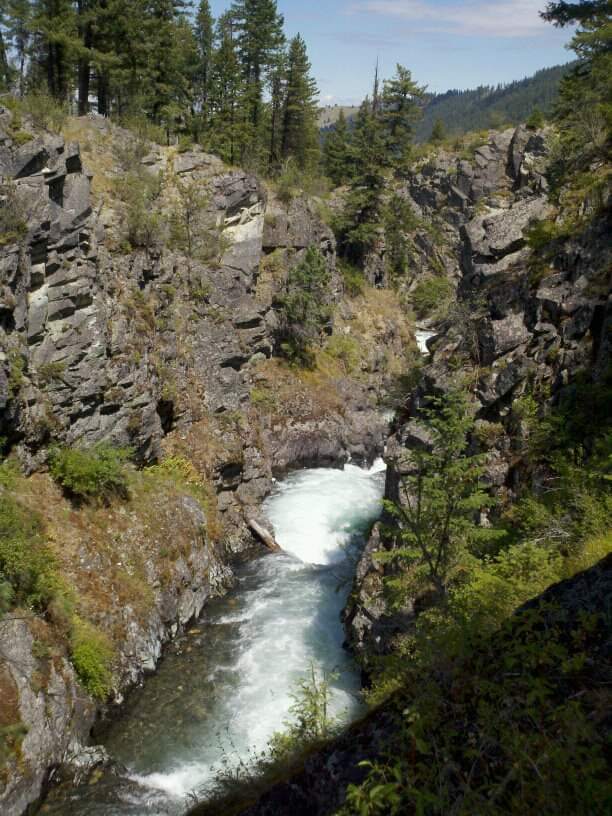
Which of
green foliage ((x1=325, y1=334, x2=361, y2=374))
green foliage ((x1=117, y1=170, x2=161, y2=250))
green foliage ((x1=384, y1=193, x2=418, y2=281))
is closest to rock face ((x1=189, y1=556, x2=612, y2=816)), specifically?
green foliage ((x1=117, y1=170, x2=161, y2=250))

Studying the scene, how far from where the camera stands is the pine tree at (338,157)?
50.5 meters

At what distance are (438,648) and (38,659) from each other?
384 inches

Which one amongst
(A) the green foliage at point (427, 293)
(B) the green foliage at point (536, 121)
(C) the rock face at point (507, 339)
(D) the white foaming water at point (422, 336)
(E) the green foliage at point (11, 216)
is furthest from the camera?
(B) the green foliage at point (536, 121)

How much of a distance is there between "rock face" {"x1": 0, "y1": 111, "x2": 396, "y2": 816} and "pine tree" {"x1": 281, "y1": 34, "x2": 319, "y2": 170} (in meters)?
20.1

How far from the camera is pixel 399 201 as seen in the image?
49.5m

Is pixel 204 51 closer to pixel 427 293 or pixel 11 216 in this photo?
pixel 427 293

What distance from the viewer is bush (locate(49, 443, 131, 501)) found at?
15524 mm

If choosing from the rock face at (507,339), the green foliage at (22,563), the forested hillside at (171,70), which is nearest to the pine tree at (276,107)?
the forested hillside at (171,70)

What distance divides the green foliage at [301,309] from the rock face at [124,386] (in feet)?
9.79

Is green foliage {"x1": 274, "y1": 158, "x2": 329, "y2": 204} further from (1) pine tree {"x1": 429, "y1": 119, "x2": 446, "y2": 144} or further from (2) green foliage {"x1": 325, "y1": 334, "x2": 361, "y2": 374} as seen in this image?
(1) pine tree {"x1": 429, "y1": 119, "x2": 446, "y2": 144}

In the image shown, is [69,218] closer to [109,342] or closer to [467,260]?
[109,342]

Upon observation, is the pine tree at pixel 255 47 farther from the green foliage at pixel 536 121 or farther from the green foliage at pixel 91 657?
the green foliage at pixel 91 657

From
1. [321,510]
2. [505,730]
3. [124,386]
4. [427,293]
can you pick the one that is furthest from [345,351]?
[505,730]

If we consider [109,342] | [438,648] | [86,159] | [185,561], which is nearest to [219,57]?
[86,159]
